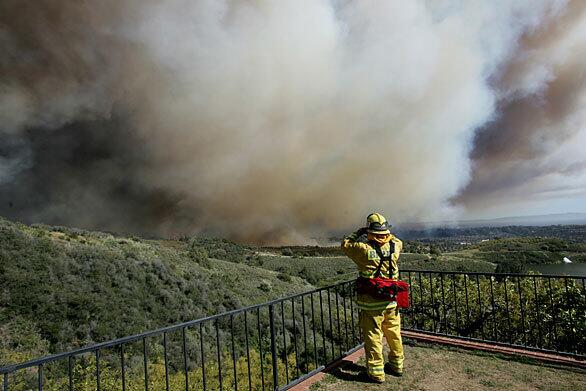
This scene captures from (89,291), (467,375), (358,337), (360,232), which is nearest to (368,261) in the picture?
(360,232)

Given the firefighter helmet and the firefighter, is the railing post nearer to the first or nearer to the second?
the firefighter

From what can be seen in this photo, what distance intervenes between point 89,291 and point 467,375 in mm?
15083

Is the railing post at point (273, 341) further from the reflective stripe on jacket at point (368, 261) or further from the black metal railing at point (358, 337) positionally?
the black metal railing at point (358, 337)

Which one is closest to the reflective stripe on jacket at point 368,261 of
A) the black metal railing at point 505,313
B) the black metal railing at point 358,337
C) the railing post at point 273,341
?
the railing post at point 273,341

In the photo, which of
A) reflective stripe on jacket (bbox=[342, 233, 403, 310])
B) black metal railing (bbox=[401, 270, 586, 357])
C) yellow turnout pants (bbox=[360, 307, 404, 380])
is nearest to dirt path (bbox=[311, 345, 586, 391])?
yellow turnout pants (bbox=[360, 307, 404, 380])

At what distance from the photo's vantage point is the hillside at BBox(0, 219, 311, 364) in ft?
39.6

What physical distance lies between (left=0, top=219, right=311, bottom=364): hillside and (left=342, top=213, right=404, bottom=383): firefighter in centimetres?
1073

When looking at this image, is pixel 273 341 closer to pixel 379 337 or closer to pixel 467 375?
pixel 379 337

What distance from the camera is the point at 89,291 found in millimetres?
15102

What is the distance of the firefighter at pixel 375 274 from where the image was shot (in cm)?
414

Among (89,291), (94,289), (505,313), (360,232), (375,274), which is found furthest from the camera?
(94,289)

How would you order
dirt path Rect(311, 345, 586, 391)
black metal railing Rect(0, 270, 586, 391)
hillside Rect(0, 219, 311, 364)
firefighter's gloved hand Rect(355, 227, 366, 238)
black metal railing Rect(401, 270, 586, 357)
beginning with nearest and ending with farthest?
dirt path Rect(311, 345, 586, 391) < firefighter's gloved hand Rect(355, 227, 366, 238) < black metal railing Rect(401, 270, 586, 357) < black metal railing Rect(0, 270, 586, 391) < hillside Rect(0, 219, 311, 364)

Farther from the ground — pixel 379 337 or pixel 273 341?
pixel 273 341

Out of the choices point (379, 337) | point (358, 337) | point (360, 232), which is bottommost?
point (358, 337)
